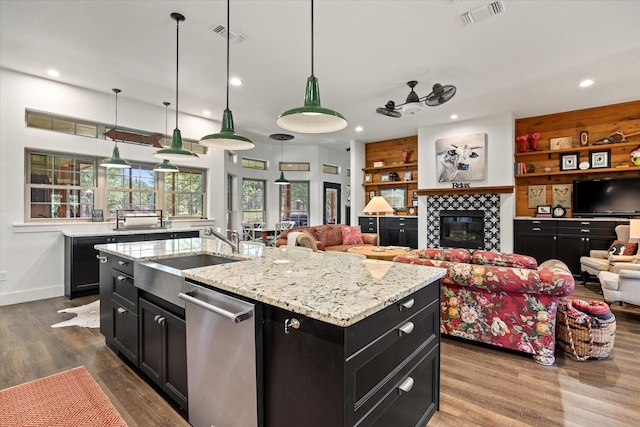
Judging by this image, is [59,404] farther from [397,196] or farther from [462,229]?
[397,196]

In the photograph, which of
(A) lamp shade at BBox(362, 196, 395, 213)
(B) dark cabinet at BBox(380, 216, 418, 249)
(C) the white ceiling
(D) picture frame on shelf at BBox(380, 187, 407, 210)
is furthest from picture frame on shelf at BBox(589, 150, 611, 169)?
(A) lamp shade at BBox(362, 196, 395, 213)

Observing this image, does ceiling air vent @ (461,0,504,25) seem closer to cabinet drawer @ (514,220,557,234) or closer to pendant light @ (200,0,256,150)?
pendant light @ (200,0,256,150)

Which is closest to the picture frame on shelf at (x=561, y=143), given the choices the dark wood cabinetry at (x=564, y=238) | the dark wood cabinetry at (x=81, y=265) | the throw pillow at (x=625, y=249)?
the dark wood cabinetry at (x=564, y=238)

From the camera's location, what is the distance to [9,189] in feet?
13.5

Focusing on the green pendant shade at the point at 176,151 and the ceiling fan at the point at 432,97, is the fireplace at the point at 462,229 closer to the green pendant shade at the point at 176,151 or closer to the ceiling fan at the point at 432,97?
the ceiling fan at the point at 432,97

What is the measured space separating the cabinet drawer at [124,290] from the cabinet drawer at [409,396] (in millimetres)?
1870

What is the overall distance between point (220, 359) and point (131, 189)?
5022mm

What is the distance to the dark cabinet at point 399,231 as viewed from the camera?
7488 millimetres

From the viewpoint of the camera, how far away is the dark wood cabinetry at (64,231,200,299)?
4.28 m

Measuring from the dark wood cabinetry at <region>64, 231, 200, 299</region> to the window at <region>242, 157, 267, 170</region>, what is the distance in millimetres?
4752

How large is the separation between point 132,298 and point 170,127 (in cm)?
437

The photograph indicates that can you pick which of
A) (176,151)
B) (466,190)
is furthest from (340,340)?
(466,190)

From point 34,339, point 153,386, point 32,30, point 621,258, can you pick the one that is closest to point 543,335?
point 621,258

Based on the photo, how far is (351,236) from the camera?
6426mm
